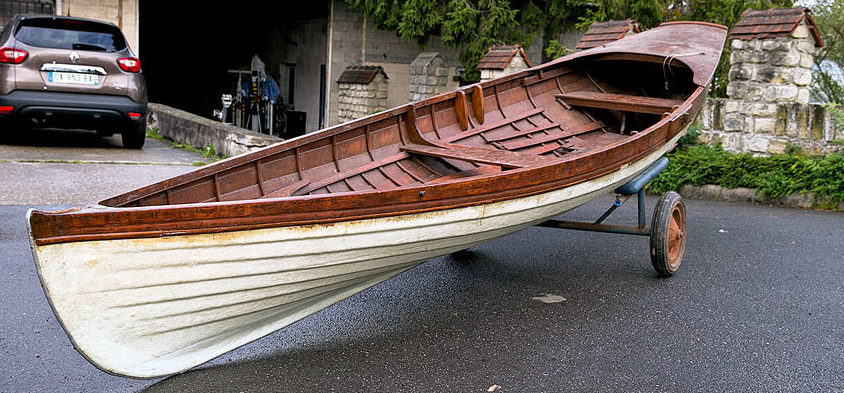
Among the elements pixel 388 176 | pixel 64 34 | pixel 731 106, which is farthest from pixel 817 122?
pixel 64 34

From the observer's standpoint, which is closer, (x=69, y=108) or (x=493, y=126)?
(x=493, y=126)

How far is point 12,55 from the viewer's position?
359 inches

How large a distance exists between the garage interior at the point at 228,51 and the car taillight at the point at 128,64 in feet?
35.5

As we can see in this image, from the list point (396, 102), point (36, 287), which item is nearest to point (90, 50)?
point (36, 287)

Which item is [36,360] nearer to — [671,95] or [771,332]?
[771,332]

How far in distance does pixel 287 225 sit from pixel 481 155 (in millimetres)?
1955

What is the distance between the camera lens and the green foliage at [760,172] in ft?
27.9

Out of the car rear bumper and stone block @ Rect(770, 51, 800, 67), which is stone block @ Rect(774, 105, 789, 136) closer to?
stone block @ Rect(770, 51, 800, 67)

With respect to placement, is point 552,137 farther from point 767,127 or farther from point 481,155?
point 767,127

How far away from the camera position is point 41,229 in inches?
111

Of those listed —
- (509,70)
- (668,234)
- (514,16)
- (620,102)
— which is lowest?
(668,234)

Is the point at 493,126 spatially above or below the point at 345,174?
above

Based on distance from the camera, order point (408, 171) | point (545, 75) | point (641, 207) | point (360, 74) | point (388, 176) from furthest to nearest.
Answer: point (360, 74) → point (545, 75) → point (641, 207) → point (408, 171) → point (388, 176)

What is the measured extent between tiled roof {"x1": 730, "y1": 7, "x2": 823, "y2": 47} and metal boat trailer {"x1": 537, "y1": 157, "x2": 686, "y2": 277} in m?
4.47
